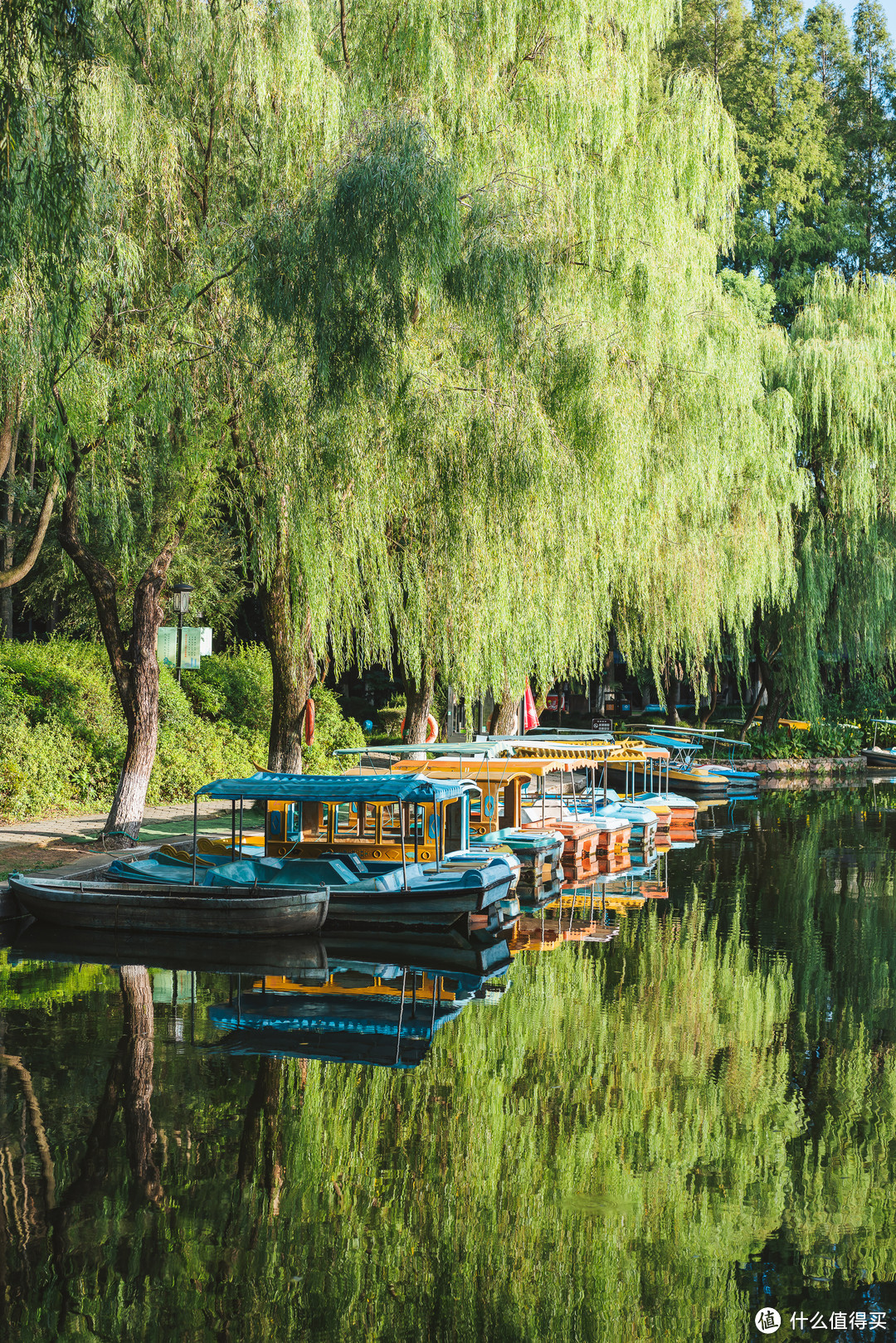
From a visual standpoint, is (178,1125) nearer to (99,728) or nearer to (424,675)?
(424,675)

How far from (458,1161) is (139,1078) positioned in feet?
8.89

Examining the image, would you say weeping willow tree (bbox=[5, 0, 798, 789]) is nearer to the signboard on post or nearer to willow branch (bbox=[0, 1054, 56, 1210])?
the signboard on post

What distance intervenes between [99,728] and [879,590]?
22.7m

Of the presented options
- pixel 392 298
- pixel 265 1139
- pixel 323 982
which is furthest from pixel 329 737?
pixel 265 1139

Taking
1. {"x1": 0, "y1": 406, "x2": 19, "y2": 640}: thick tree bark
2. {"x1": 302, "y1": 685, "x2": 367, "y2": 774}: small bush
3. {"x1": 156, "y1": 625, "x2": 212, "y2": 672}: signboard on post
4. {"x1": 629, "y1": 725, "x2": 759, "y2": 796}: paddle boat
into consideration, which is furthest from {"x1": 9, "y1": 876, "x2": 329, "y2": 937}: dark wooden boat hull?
{"x1": 629, "y1": 725, "x2": 759, "y2": 796}: paddle boat

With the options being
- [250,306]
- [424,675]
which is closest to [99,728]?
A: [424,675]

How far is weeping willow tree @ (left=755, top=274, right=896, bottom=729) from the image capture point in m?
32.5

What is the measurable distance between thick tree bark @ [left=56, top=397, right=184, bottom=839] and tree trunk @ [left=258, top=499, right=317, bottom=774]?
4.95 ft

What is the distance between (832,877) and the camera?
19969 millimetres

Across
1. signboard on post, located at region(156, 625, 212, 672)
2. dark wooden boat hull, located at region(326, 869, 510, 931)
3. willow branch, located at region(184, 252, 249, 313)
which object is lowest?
dark wooden boat hull, located at region(326, 869, 510, 931)

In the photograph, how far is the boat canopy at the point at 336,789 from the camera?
15.2 m

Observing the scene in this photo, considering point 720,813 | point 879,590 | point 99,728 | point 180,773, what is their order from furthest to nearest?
point 879,590
point 720,813
point 180,773
point 99,728

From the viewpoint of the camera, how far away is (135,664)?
58.2 ft

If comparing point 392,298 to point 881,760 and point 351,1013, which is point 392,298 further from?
point 881,760
